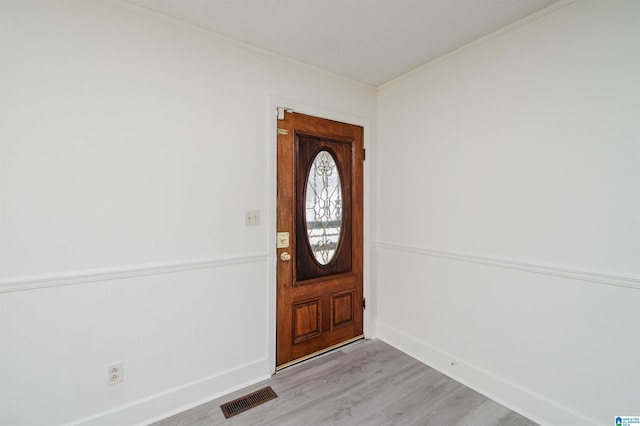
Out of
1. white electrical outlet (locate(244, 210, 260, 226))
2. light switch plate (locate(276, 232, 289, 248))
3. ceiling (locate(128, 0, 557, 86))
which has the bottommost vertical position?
light switch plate (locate(276, 232, 289, 248))

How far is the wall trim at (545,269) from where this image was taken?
1.56 metres

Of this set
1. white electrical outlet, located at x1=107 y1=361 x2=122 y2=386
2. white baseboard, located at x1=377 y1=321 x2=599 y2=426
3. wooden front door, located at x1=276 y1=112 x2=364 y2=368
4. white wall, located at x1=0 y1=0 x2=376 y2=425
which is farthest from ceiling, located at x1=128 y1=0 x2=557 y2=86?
white baseboard, located at x1=377 y1=321 x2=599 y2=426

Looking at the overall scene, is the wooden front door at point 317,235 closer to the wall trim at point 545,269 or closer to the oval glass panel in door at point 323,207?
the oval glass panel in door at point 323,207

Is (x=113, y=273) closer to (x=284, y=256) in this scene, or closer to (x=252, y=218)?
(x=252, y=218)

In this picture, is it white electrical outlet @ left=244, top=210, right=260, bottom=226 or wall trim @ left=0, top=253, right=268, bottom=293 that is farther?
white electrical outlet @ left=244, top=210, right=260, bottom=226

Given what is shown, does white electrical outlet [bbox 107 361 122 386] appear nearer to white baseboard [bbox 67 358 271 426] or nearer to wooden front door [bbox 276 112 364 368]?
white baseboard [bbox 67 358 271 426]

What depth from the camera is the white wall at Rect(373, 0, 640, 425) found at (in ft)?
5.17

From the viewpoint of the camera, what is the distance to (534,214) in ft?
6.19

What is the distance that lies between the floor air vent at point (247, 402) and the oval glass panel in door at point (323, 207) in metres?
1.09

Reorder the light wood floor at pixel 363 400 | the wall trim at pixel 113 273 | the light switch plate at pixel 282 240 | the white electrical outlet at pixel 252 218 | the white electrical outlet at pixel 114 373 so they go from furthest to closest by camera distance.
Result: the light switch plate at pixel 282 240, the white electrical outlet at pixel 252 218, the light wood floor at pixel 363 400, the white electrical outlet at pixel 114 373, the wall trim at pixel 113 273

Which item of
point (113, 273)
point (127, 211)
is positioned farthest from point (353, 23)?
point (113, 273)

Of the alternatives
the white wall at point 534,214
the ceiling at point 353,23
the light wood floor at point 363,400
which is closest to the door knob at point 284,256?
the light wood floor at point 363,400

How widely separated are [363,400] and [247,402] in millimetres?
817

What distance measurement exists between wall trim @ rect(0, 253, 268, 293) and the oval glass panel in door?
594 millimetres
